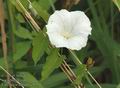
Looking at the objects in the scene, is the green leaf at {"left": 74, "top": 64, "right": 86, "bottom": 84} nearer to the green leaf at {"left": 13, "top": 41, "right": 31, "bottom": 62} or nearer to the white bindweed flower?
the white bindweed flower

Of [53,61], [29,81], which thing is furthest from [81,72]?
[29,81]

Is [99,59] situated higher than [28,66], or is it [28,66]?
[28,66]

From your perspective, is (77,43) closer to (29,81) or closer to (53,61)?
(53,61)

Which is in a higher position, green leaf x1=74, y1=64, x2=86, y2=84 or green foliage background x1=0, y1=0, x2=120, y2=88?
green foliage background x1=0, y1=0, x2=120, y2=88

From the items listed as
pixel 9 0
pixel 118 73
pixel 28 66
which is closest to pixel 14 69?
pixel 28 66

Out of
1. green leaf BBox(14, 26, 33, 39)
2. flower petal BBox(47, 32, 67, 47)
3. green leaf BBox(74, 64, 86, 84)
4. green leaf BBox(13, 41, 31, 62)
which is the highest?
green leaf BBox(14, 26, 33, 39)

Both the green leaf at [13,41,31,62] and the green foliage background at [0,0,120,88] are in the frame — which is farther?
the green leaf at [13,41,31,62]

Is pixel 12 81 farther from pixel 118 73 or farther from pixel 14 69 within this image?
pixel 118 73

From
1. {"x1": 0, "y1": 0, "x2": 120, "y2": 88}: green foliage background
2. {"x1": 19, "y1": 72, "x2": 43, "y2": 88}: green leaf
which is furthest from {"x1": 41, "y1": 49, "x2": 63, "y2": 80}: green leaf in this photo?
{"x1": 19, "y1": 72, "x2": 43, "y2": 88}: green leaf
